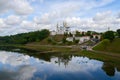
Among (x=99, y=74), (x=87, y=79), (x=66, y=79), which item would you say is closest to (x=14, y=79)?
(x=66, y=79)

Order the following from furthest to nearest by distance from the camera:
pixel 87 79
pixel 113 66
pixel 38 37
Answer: pixel 38 37 → pixel 113 66 → pixel 87 79

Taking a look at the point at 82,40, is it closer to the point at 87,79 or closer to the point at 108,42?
the point at 108,42

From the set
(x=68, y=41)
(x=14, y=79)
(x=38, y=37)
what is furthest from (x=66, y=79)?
(x=38, y=37)

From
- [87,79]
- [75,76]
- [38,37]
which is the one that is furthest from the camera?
[38,37]

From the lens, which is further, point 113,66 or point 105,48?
point 105,48

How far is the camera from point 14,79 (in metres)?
44.5

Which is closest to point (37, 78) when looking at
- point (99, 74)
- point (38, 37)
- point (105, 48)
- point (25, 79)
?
point (25, 79)

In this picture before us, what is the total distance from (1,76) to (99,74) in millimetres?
25022

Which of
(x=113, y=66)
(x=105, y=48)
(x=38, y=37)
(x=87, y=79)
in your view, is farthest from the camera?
(x=38, y=37)

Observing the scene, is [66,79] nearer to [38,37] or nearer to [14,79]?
[14,79]

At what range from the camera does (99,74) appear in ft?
158

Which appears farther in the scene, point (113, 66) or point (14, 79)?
point (113, 66)

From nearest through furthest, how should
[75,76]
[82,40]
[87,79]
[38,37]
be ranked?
[87,79], [75,76], [82,40], [38,37]

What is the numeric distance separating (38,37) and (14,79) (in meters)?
148
